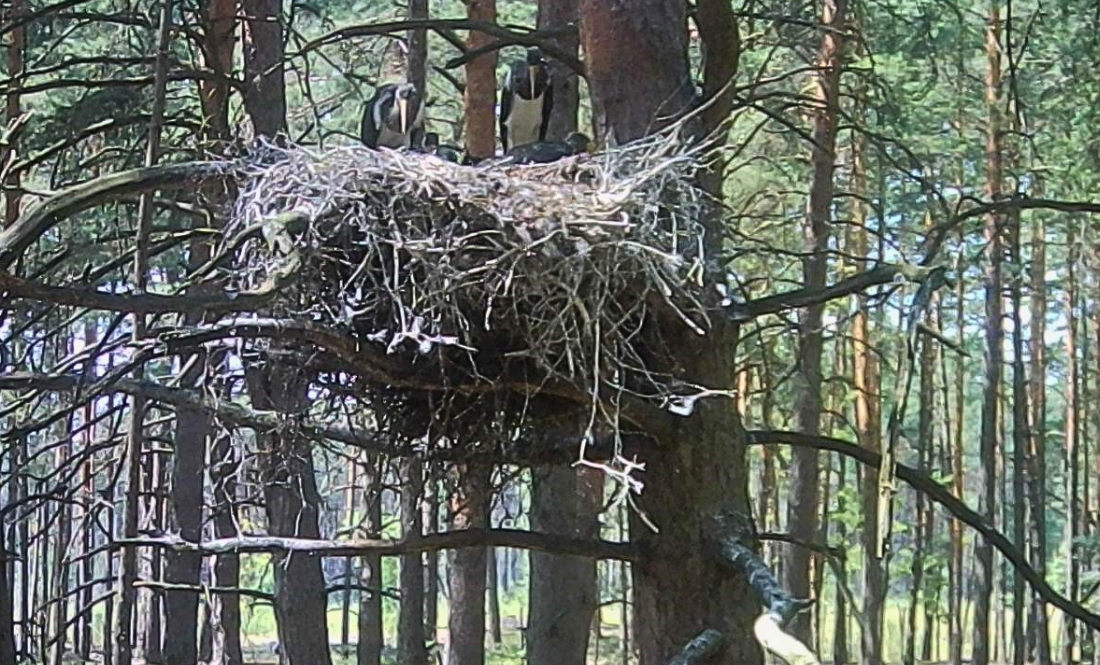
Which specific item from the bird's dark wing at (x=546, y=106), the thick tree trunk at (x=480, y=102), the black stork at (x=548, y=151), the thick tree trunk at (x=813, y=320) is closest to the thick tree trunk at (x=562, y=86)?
the bird's dark wing at (x=546, y=106)

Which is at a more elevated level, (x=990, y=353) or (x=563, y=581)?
(x=990, y=353)

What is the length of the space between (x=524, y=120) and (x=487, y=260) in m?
4.08

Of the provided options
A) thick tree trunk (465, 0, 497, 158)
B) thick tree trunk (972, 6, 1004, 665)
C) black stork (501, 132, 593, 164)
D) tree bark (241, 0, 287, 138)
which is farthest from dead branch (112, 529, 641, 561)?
thick tree trunk (972, 6, 1004, 665)

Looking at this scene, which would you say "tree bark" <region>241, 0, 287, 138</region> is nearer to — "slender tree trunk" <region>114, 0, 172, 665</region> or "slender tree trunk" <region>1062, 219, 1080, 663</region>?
"slender tree trunk" <region>114, 0, 172, 665</region>

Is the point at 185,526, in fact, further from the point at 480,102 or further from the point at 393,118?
the point at 480,102

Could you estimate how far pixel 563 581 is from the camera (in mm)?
8281

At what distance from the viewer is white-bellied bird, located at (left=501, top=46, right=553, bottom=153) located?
7.71 m

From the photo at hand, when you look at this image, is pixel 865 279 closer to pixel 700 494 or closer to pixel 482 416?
pixel 700 494

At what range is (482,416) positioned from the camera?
179 inches

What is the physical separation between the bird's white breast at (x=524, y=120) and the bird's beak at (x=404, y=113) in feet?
2.03

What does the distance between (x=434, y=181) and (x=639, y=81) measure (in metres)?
1.18

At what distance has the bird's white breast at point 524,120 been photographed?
7.77 metres

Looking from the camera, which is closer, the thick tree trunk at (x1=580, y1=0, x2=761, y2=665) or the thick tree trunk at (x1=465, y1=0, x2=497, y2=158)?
the thick tree trunk at (x1=580, y1=0, x2=761, y2=665)

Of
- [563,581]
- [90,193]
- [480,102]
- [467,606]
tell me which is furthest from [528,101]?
[90,193]
